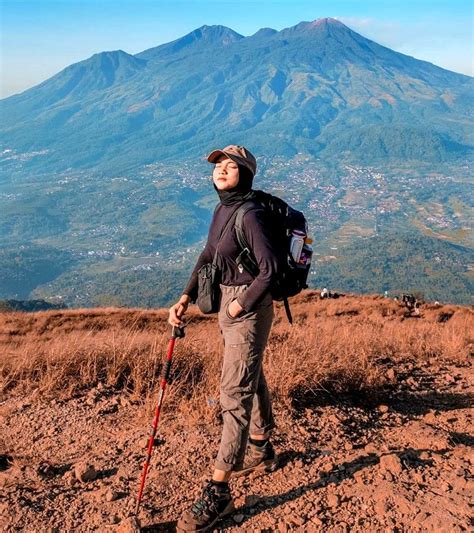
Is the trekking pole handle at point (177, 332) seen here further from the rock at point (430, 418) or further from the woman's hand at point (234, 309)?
the rock at point (430, 418)

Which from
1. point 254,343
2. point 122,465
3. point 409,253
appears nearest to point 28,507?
point 122,465

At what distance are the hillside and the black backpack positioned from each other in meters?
1.28

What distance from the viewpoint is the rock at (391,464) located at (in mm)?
3334

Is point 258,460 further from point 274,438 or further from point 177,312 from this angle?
point 177,312

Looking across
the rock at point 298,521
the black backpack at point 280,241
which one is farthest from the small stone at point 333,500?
the black backpack at point 280,241

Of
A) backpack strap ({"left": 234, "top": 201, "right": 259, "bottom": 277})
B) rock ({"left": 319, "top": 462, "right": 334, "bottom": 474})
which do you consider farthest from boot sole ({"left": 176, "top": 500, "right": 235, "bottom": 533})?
backpack strap ({"left": 234, "top": 201, "right": 259, "bottom": 277})

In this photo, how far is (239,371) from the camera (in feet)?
10.00

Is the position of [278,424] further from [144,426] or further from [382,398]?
[382,398]

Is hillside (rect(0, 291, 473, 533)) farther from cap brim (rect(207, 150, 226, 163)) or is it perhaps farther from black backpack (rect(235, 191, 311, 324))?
cap brim (rect(207, 150, 226, 163))

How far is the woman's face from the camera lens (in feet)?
9.90

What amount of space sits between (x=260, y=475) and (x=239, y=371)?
83 centimetres

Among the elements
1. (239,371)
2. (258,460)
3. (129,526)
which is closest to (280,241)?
(239,371)

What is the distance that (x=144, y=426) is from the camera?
414 cm

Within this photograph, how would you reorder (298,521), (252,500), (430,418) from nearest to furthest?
(298,521), (252,500), (430,418)
